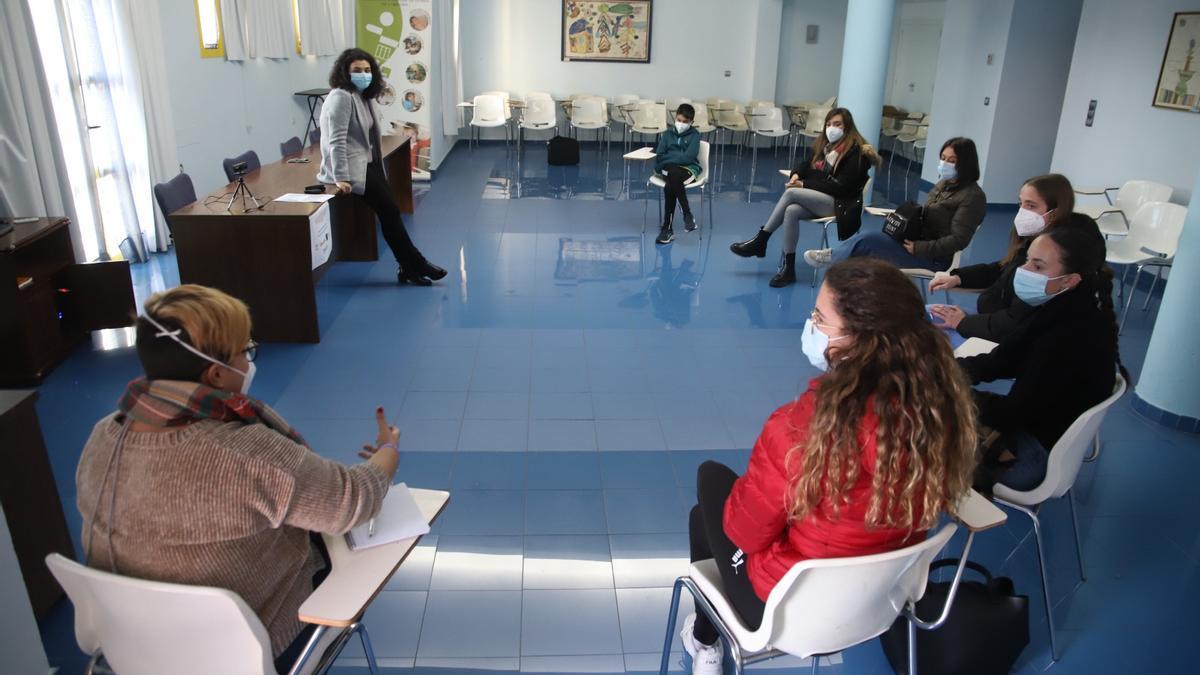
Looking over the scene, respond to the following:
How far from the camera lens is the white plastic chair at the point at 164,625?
142cm

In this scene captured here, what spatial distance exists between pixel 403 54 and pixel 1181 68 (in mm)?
7380

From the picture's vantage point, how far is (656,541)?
296cm

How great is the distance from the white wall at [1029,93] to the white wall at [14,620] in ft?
29.9

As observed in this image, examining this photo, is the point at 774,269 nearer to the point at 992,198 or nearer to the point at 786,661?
the point at 992,198

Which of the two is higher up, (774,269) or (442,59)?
(442,59)

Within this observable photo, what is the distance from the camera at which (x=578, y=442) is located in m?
3.66

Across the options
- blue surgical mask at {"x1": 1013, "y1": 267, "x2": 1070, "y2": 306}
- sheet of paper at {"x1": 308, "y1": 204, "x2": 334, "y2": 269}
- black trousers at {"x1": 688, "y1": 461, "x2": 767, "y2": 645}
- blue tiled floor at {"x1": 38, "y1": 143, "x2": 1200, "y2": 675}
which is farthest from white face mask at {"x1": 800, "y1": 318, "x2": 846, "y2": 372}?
sheet of paper at {"x1": 308, "y1": 204, "x2": 334, "y2": 269}

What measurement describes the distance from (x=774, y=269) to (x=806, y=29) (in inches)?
295

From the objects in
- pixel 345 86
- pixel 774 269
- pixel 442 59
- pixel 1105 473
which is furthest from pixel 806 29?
pixel 1105 473

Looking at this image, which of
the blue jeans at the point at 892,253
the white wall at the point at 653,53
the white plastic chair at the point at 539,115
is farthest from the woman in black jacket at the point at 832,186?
the white wall at the point at 653,53

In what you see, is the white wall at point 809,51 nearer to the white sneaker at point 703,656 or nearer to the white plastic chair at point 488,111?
the white plastic chair at point 488,111

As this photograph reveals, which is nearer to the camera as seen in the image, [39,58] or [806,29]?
[39,58]

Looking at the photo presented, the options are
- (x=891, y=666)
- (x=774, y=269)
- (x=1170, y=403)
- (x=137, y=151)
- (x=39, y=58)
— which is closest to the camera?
(x=891, y=666)

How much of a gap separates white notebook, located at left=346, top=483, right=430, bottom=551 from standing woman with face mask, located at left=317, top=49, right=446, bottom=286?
377 cm
